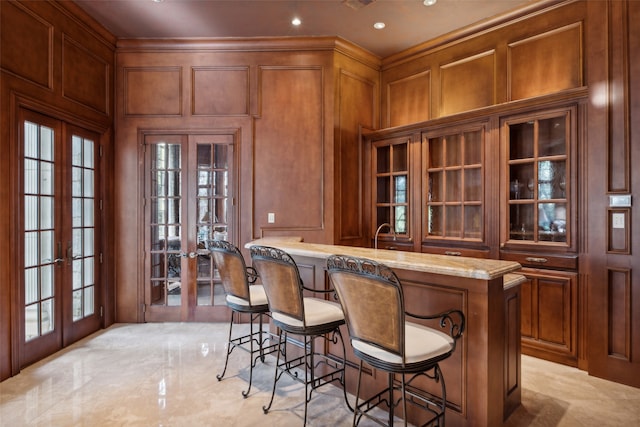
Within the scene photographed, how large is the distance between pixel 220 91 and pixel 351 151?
5.90 ft

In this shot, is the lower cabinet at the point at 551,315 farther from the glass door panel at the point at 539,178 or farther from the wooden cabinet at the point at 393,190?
the wooden cabinet at the point at 393,190

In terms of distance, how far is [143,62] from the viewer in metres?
4.34

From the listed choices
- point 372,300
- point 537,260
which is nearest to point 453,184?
point 537,260

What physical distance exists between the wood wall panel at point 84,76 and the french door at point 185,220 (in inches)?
26.9

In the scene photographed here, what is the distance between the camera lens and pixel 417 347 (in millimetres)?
1700

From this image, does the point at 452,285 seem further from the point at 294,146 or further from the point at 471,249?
the point at 294,146

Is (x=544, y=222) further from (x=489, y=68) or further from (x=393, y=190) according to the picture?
(x=489, y=68)

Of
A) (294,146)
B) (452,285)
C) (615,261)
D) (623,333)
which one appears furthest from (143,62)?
(623,333)

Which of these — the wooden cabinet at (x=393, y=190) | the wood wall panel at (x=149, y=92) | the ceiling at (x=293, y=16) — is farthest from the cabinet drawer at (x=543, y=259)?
the wood wall panel at (x=149, y=92)

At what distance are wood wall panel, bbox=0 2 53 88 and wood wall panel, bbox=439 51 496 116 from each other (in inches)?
166

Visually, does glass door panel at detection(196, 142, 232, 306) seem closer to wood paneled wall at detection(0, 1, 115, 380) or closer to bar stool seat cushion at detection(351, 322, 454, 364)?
wood paneled wall at detection(0, 1, 115, 380)

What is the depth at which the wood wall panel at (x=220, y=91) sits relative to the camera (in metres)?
4.37

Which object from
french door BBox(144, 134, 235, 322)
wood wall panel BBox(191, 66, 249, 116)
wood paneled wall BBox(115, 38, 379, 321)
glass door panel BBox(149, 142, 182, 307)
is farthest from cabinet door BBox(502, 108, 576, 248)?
glass door panel BBox(149, 142, 182, 307)

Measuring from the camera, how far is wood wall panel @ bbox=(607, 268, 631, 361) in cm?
273
